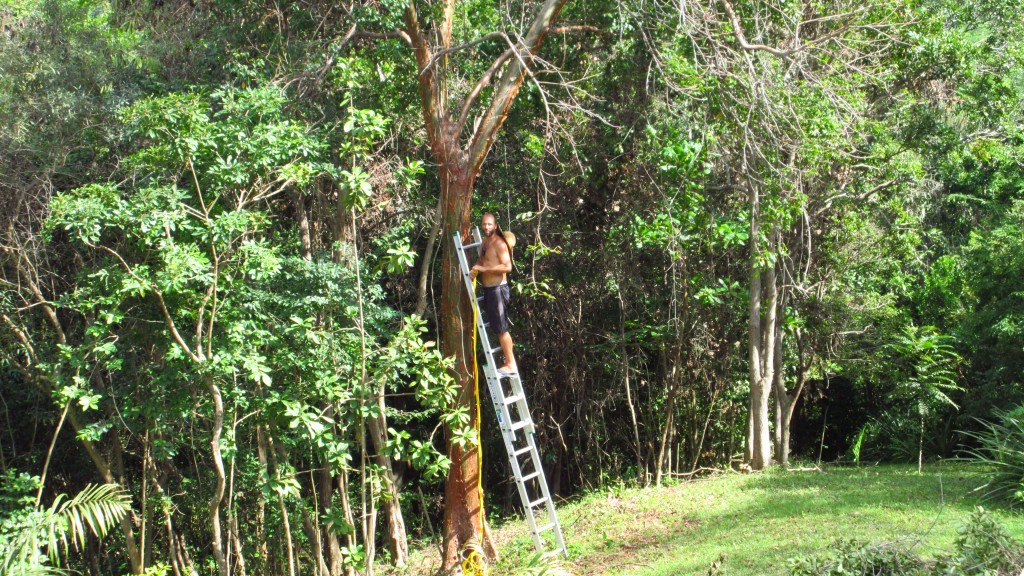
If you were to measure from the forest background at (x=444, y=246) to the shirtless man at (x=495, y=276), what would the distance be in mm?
415

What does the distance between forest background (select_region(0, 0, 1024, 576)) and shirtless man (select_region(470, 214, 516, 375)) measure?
1.36 ft

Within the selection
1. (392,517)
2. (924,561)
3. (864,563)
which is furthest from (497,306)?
(924,561)

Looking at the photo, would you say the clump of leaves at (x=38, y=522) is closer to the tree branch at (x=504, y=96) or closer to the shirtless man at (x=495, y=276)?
the shirtless man at (x=495, y=276)

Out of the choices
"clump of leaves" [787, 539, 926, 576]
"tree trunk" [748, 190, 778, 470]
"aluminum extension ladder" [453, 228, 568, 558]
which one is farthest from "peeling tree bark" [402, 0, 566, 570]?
"tree trunk" [748, 190, 778, 470]

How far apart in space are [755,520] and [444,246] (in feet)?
12.9

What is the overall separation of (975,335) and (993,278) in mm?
808

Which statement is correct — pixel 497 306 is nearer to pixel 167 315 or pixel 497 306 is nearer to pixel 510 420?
pixel 510 420

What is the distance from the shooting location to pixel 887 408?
13008 mm

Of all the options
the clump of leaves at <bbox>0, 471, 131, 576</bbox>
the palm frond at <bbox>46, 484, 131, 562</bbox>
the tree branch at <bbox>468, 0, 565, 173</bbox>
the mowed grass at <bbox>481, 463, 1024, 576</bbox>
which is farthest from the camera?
the tree branch at <bbox>468, 0, 565, 173</bbox>

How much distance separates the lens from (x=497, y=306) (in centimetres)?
742

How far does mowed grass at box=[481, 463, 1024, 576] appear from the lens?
6.87 meters

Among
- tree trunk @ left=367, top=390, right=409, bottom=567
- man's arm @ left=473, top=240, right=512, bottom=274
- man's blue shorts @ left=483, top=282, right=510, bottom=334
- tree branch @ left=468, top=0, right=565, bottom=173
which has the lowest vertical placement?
tree trunk @ left=367, top=390, right=409, bottom=567

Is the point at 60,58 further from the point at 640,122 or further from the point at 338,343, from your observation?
the point at 640,122

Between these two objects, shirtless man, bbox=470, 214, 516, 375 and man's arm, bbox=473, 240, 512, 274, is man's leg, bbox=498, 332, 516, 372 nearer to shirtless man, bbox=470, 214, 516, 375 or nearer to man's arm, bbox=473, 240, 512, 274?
shirtless man, bbox=470, 214, 516, 375
